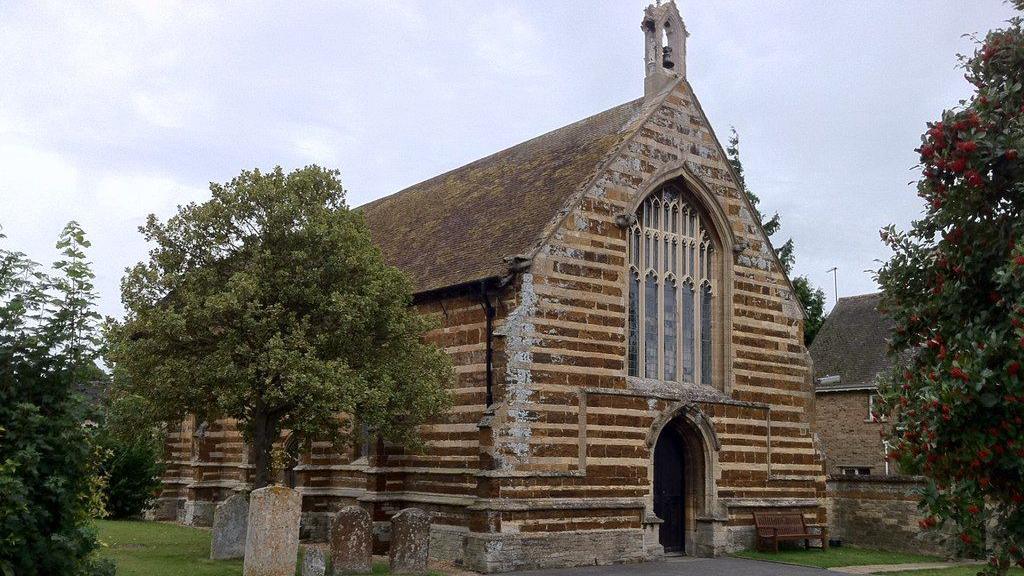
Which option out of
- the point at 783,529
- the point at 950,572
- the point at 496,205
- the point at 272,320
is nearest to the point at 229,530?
the point at 272,320

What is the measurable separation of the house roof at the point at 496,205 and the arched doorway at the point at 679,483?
20.5 ft

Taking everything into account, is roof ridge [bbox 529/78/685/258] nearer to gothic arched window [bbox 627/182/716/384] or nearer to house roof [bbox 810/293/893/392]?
gothic arched window [bbox 627/182/716/384]

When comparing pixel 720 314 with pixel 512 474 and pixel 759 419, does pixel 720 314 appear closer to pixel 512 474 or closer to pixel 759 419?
pixel 759 419

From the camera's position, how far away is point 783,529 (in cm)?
2569

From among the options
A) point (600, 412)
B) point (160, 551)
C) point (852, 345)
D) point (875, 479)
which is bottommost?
point (160, 551)

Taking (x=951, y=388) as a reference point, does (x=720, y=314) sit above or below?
above

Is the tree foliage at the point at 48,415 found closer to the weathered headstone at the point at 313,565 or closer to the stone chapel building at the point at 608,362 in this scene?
the weathered headstone at the point at 313,565

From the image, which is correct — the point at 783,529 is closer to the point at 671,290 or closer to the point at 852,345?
the point at 671,290

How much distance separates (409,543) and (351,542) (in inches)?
47.1

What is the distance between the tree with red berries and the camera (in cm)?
932

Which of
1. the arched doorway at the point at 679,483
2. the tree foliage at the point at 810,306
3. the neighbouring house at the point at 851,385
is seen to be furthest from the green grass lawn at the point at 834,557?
the tree foliage at the point at 810,306

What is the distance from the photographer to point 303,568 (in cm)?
1866

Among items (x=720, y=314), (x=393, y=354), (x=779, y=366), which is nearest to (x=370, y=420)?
(x=393, y=354)

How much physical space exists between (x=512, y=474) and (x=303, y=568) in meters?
4.85
